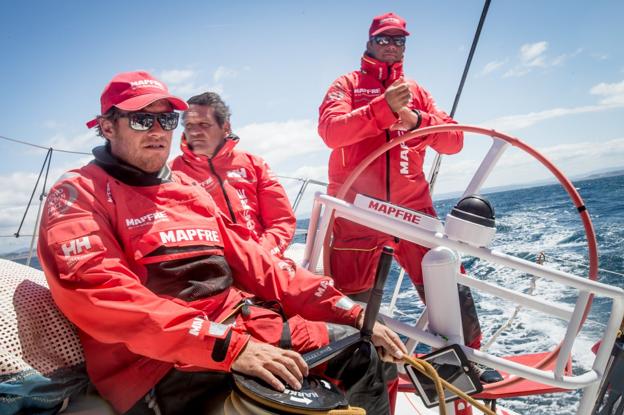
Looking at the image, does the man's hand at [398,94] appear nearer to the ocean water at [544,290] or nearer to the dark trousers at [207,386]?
the dark trousers at [207,386]

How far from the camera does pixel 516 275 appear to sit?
256 inches

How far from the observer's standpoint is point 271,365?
1.09 metres

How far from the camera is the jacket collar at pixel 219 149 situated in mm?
2695

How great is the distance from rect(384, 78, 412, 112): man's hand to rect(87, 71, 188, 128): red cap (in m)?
0.90

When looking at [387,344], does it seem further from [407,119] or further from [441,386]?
[407,119]

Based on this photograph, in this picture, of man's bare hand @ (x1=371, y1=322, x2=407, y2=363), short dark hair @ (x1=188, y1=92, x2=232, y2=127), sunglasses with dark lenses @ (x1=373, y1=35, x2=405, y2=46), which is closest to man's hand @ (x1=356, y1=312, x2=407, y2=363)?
man's bare hand @ (x1=371, y1=322, x2=407, y2=363)

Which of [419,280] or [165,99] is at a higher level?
[165,99]

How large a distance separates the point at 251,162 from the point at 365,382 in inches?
74.1

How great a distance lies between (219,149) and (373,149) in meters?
0.99

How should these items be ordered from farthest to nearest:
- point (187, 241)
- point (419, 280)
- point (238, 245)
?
point (419, 280), point (238, 245), point (187, 241)

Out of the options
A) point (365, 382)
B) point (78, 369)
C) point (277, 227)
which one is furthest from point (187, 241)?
point (277, 227)

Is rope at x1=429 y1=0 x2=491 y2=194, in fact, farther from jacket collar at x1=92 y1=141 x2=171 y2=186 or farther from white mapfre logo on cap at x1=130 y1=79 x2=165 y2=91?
jacket collar at x1=92 y1=141 x2=171 y2=186

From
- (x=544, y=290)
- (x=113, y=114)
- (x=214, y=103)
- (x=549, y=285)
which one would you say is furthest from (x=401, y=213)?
Answer: (x=549, y=285)

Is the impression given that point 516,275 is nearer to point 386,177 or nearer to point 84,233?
point 386,177
